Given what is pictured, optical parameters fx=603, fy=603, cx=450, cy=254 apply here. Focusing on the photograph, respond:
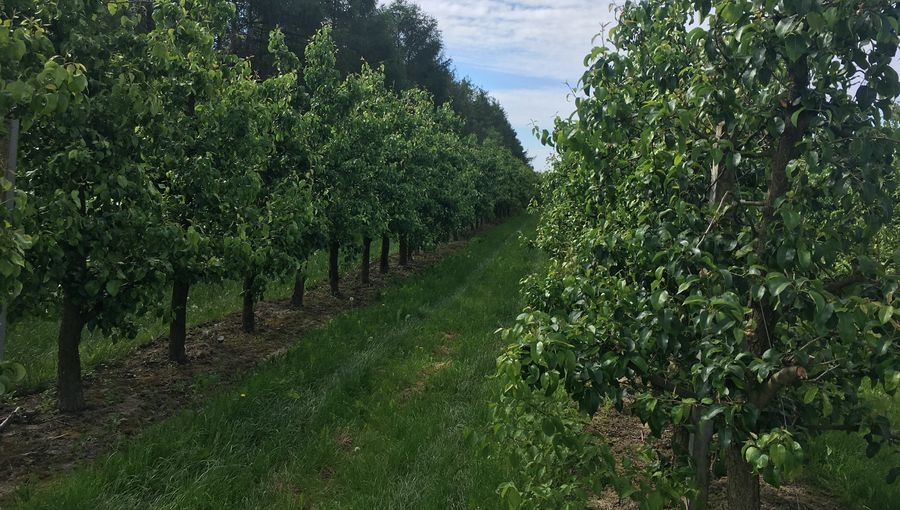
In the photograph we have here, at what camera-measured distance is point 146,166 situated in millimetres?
5172

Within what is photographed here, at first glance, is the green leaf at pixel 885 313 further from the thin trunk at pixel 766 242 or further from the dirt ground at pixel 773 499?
the dirt ground at pixel 773 499

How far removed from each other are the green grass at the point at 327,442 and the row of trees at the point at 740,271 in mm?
846

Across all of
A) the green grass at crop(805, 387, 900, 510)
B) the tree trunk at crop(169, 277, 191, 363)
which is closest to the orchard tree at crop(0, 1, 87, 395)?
the tree trunk at crop(169, 277, 191, 363)

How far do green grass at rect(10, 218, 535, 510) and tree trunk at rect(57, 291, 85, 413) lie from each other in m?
0.96

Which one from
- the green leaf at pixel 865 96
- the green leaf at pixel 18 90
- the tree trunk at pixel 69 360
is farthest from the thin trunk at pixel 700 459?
the tree trunk at pixel 69 360

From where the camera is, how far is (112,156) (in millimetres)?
4520

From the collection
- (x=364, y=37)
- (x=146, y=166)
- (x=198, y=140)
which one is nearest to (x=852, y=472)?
(x=146, y=166)

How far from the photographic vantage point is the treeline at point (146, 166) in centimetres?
394

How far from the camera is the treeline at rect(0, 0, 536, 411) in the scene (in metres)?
3.94

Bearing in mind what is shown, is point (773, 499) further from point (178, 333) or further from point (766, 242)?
point (178, 333)

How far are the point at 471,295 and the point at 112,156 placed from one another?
8.54 metres

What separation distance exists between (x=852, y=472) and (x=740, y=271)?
10.8 feet

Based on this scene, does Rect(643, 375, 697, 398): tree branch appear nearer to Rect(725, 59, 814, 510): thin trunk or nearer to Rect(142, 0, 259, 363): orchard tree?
Rect(725, 59, 814, 510): thin trunk

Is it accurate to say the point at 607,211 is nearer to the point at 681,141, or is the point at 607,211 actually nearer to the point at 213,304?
the point at 681,141
